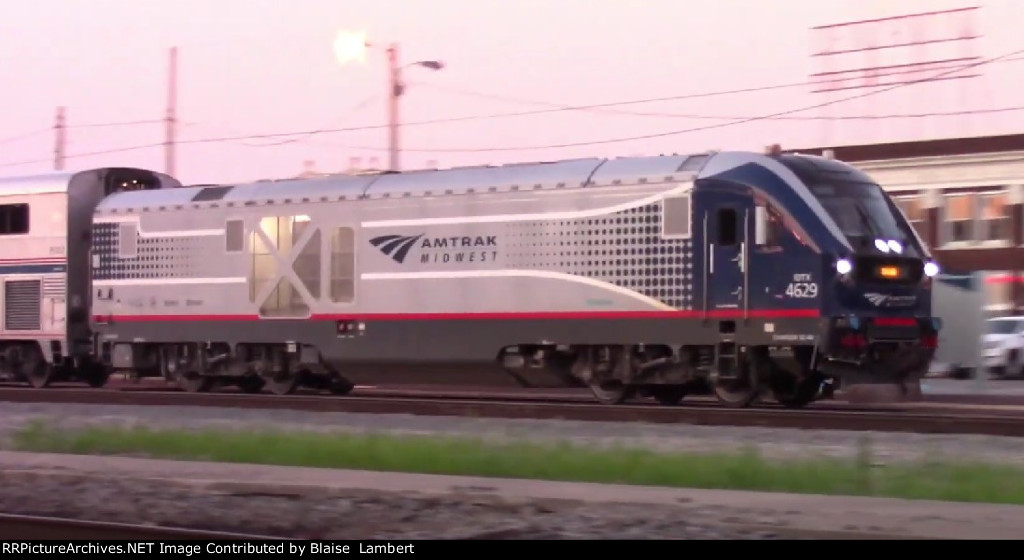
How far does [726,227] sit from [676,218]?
31.8 inches

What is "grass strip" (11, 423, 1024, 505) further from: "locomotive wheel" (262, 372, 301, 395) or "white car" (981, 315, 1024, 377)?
"white car" (981, 315, 1024, 377)

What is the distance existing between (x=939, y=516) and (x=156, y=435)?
1061cm

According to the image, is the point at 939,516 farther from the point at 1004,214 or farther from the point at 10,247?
the point at 1004,214

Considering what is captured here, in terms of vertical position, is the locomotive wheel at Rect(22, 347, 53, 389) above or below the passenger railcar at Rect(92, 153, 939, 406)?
below

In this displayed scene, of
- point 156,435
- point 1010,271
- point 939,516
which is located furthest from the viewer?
point 1010,271

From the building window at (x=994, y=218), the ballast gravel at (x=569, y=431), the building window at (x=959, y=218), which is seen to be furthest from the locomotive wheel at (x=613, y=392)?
the building window at (x=959, y=218)

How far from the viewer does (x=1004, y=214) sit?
5375 centimetres

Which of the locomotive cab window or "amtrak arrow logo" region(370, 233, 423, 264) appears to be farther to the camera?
"amtrak arrow logo" region(370, 233, 423, 264)

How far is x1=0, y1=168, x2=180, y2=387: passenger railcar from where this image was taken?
31.1m

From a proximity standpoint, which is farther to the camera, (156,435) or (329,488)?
(156,435)

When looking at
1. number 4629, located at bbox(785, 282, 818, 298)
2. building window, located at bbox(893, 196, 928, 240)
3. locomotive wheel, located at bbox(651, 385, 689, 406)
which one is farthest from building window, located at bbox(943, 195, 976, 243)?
number 4629, located at bbox(785, 282, 818, 298)

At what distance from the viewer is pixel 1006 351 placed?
3975cm

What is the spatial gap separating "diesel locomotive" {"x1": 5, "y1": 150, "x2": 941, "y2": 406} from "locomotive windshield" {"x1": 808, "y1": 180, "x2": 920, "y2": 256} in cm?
4

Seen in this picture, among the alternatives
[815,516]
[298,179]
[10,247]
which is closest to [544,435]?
[815,516]
